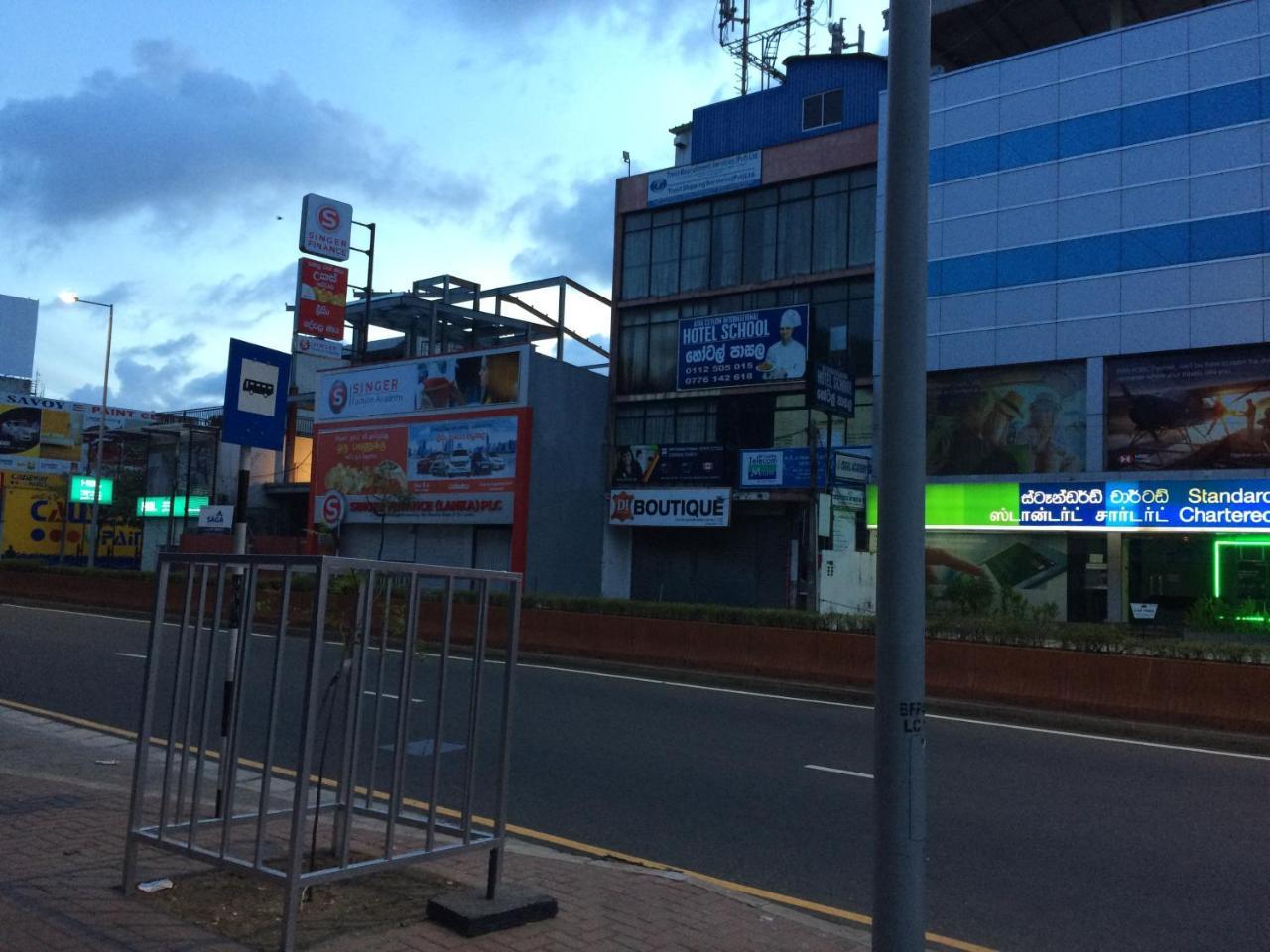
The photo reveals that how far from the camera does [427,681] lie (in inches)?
672

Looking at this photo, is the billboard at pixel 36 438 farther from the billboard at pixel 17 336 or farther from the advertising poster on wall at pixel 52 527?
the billboard at pixel 17 336

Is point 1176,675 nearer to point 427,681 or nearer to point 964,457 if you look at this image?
point 427,681

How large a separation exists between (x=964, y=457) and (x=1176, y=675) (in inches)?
635

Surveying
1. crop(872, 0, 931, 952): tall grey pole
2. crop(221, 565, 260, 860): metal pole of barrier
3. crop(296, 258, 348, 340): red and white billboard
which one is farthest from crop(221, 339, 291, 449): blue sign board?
crop(296, 258, 348, 340): red and white billboard

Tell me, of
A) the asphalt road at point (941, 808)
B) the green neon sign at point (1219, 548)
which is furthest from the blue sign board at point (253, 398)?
the green neon sign at point (1219, 548)

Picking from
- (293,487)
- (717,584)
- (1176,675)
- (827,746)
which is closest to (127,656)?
(827,746)

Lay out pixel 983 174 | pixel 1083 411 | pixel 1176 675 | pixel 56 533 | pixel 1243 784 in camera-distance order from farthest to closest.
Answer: pixel 56 533 → pixel 983 174 → pixel 1083 411 → pixel 1176 675 → pixel 1243 784

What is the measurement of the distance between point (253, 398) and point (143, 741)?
2.61m

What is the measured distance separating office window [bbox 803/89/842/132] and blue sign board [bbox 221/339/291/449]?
107 feet

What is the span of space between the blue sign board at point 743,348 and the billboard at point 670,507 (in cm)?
361

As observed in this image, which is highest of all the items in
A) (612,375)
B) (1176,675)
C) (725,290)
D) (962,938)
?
(725,290)

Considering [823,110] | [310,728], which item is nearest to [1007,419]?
[823,110]

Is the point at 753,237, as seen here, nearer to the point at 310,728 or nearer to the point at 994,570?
the point at 994,570

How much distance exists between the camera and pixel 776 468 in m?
34.4
